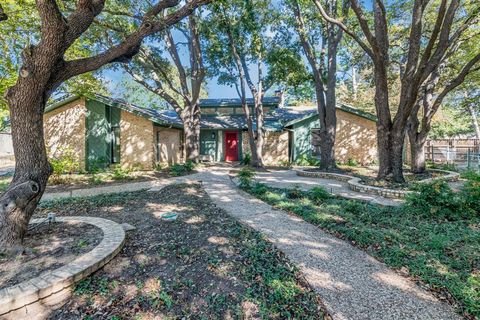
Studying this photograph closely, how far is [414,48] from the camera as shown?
7.36 metres

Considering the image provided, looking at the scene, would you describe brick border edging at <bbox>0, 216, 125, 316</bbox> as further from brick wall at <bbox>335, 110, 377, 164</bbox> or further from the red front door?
brick wall at <bbox>335, 110, 377, 164</bbox>

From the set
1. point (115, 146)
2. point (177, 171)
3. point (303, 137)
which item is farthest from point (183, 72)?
point (303, 137)

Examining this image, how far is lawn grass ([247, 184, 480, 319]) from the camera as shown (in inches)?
110

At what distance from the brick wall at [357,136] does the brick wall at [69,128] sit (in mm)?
15409

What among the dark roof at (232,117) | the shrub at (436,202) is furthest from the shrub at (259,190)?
the dark roof at (232,117)

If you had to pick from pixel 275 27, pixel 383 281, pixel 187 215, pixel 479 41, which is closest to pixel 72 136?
pixel 187 215

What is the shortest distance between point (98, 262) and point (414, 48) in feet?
30.9

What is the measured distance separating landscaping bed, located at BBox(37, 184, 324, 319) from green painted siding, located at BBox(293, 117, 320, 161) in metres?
13.0

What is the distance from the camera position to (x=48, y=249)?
3.45 m

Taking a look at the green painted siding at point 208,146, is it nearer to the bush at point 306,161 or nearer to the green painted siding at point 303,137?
the green painted siding at point 303,137

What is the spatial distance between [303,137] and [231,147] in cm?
528

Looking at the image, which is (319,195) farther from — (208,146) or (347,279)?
(208,146)

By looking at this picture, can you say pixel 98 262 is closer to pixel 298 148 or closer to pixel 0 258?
pixel 0 258

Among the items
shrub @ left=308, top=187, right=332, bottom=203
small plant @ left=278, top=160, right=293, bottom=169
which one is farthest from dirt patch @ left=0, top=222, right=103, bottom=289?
small plant @ left=278, top=160, right=293, bottom=169
